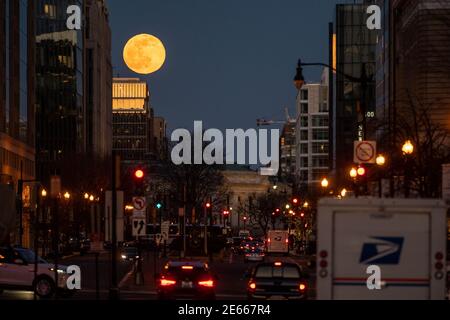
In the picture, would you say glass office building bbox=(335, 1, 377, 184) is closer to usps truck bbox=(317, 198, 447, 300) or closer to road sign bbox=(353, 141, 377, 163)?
road sign bbox=(353, 141, 377, 163)

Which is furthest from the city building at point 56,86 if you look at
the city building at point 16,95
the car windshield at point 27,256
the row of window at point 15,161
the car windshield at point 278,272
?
the car windshield at point 278,272

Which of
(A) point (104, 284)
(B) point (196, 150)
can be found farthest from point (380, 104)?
(A) point (104, 284)

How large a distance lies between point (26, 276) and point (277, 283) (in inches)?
382

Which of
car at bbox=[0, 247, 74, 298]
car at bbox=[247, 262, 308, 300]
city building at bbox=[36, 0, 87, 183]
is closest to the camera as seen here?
car at bbox=[247, 262, 308, 300]

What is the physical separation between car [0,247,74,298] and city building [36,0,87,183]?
100 m

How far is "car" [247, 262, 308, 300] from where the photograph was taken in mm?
32281

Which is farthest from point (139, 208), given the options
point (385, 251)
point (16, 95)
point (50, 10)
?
point (50, 10)

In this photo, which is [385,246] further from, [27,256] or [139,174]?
[27,256]

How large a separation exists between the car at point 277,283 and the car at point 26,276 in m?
7.85

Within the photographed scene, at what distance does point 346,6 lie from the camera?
501 feet

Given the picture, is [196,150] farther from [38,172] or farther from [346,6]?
[346,6]

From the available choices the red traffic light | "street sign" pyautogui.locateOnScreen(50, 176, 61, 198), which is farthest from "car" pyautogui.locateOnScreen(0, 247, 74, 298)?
"street sign" pyautogui.locateOnScreen(50, 176, 61, 198)

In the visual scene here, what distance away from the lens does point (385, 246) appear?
21.5 metres
